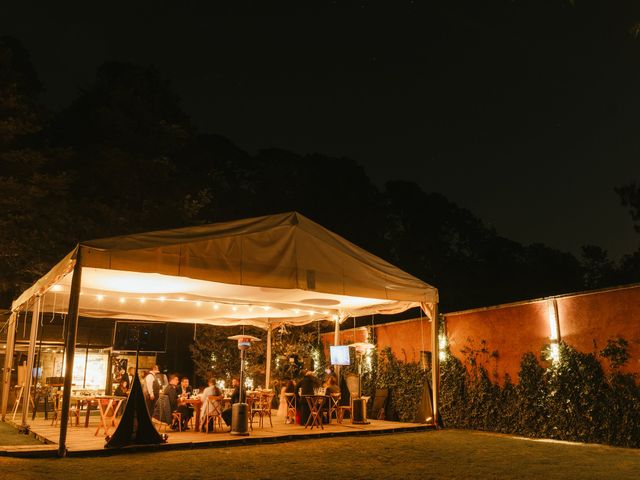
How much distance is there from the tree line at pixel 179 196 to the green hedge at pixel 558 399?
8.98 meters

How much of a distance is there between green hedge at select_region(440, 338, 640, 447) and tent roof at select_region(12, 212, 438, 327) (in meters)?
2.05

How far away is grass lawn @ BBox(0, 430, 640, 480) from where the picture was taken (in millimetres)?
6355

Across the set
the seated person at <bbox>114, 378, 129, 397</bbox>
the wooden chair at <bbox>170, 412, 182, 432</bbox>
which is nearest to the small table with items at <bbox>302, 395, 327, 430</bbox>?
the wooden chair at <bbox>170, 412, 182, 432</bbox>

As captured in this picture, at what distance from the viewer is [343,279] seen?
10.2 m

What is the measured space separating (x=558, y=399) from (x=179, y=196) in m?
15.9

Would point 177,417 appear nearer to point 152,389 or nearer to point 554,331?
point 152,389

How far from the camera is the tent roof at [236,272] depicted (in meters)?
8.41

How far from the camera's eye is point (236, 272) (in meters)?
9.09

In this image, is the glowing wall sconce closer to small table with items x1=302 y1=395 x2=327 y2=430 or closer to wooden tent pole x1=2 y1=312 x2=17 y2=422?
small table with items x1=302 y1=395 x2=327 y2=430

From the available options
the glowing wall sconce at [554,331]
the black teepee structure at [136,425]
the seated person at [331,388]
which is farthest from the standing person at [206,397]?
the glowing wall sconce at [554,331]

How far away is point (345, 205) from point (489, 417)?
50.9 feet

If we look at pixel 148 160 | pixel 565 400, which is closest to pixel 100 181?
pixel 148 160

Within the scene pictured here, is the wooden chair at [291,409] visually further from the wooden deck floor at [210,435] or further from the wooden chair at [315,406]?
the wooden chair at [315,406]

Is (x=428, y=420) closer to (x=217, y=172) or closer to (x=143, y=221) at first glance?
(x=143, y=221)
